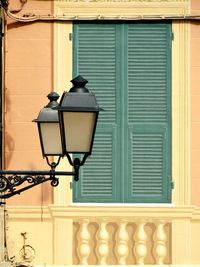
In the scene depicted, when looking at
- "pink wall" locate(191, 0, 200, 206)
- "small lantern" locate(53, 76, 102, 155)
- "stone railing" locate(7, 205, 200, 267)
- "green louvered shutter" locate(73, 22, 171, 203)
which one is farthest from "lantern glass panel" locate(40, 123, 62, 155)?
"pink wall" locate(191, 0, 200, 206)

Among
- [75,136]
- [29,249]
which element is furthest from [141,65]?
[75,136]

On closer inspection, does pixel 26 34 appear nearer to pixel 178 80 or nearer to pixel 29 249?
pixel 178 80

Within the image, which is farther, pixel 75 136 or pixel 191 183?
pixel 191 183

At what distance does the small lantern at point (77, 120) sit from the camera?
12.5 ft

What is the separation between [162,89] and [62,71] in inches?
38.1

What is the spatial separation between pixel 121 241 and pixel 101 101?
4.39ft

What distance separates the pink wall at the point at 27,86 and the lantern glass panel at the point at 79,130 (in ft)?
12.8

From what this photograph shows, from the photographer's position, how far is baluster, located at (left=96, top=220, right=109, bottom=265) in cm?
768

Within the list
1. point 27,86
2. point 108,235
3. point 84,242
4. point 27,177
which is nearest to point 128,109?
point 27,86

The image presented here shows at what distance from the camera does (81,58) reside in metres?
7.86

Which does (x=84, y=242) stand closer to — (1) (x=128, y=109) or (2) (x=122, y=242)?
(2) (x=122, y=242)

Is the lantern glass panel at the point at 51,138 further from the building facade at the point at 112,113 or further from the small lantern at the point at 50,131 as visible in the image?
the building facade at the point at 112,113

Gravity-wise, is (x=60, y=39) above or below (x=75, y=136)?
above

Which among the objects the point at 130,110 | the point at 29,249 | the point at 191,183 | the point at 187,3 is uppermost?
the point at 187,3
